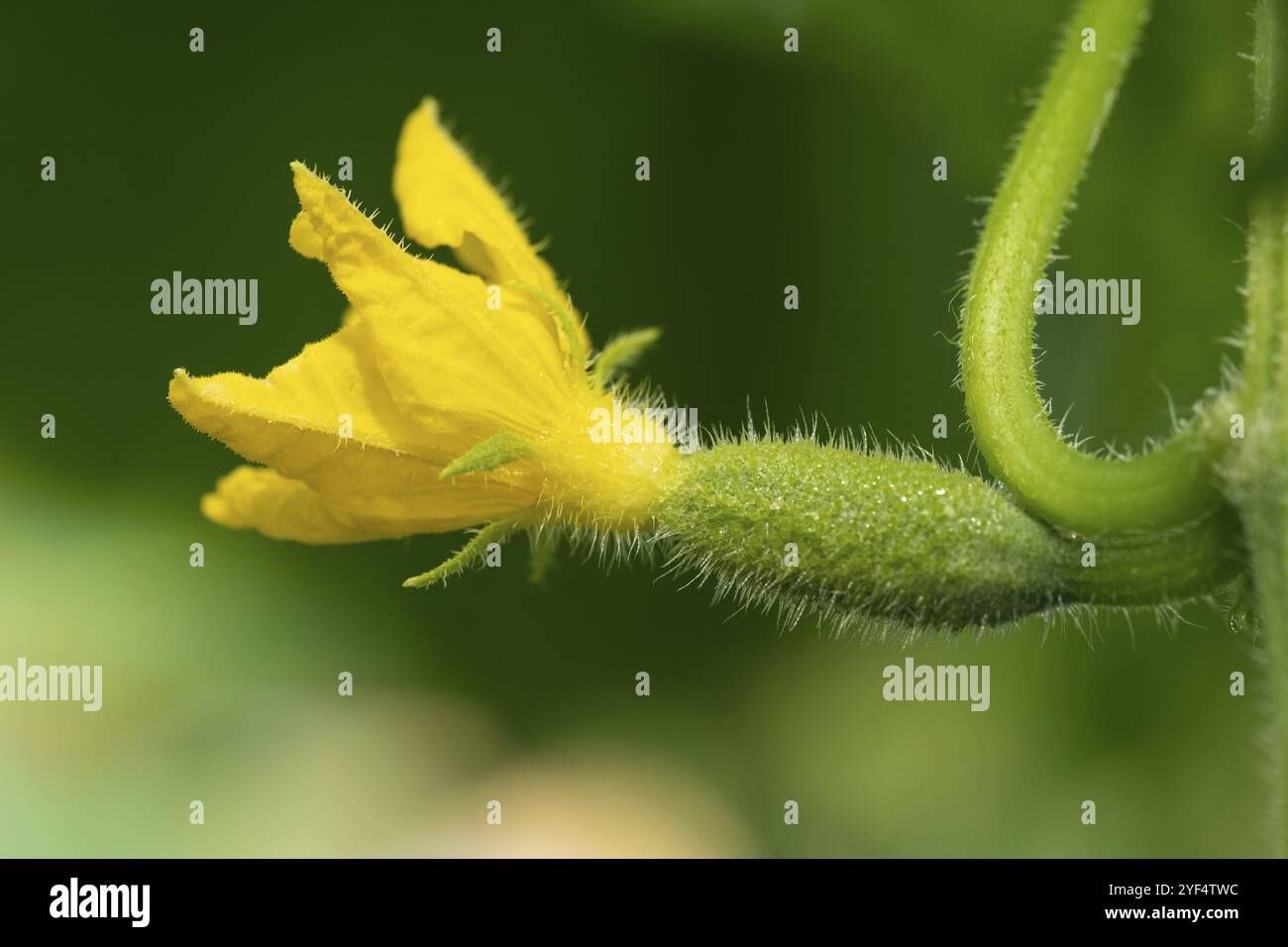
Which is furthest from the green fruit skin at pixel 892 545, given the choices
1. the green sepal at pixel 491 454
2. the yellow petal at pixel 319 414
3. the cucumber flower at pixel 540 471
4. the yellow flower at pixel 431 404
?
the yellow petal at pixel 319 414

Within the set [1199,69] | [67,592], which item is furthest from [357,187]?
[1199,69]

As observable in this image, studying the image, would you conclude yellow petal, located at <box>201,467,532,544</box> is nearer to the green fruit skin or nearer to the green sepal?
the green sepal

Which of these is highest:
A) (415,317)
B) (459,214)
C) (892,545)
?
(459,214)

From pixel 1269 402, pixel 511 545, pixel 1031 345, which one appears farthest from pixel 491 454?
pixel 511 545

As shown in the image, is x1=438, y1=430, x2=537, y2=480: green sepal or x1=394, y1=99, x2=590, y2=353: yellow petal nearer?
x1=438, y1=430, x2=537, y2=480: green sepal

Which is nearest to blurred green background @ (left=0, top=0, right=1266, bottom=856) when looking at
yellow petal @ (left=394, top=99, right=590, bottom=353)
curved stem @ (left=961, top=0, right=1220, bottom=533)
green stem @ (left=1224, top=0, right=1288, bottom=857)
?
yellow petal @ (left=394, top=99, right=590, bottom=353)

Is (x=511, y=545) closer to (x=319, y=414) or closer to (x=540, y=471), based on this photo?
(x=540, y=471)
